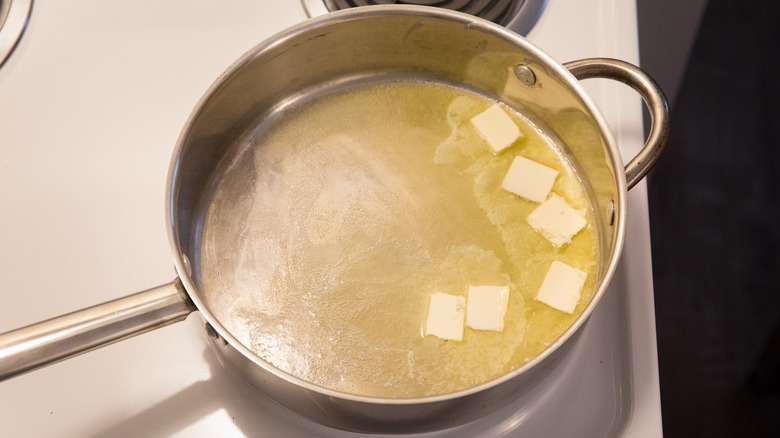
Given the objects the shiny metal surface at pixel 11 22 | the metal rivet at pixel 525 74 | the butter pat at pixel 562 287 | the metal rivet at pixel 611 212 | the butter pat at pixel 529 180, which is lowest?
the butter pat at pixel 562 287

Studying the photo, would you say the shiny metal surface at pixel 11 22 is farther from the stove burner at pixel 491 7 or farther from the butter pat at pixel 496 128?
the butter pat at pixel 496 128

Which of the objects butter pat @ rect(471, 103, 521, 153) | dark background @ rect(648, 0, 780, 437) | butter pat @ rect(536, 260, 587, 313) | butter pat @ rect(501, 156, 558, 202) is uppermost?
butter pat @ rect(471, 103, 521, 153)

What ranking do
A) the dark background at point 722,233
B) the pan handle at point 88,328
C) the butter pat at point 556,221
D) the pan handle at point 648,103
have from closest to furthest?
the pan handle at point 88,328, the pan handle at point 648,103, the butter pat at point 556,221, the dark background at point 722,233

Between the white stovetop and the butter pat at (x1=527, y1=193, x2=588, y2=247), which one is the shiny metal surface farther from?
the butter pat at (x1=527, y1=193, x2=588, y2=247)

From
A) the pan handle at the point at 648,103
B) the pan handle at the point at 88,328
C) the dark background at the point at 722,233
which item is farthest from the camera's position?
the dark background at the point at 722,233

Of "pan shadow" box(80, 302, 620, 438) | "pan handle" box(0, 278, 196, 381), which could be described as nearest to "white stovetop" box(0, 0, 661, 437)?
"pan shadow" box(80, 302, 620, 438)

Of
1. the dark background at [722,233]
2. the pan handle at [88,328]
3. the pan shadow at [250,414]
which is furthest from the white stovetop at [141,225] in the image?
the dark background at [722,233]

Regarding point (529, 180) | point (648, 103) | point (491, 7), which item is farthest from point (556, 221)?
point (491, 7)
